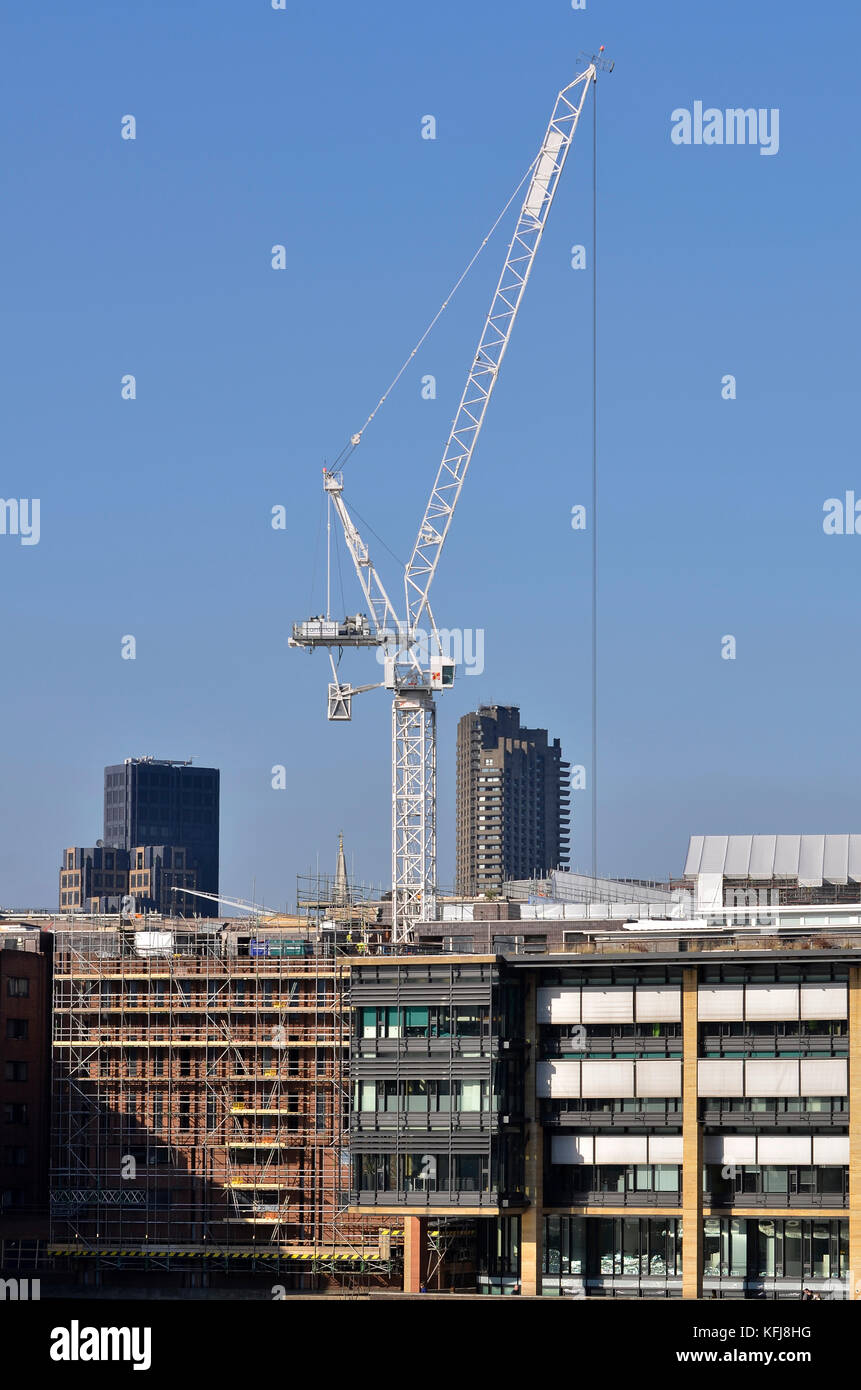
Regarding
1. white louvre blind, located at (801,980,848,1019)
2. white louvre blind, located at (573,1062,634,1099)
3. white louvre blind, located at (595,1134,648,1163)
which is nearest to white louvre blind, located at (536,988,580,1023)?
white louvre blind, located at (573,1062,634,1099)

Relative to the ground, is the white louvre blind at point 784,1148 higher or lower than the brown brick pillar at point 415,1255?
higher

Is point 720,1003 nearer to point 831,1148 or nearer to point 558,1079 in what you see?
point 831,1148

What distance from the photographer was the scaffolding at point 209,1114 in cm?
14338

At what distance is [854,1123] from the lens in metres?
126

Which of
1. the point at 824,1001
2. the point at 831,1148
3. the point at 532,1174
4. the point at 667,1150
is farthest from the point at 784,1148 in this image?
the point at 532,1174

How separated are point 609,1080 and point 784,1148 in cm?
1124

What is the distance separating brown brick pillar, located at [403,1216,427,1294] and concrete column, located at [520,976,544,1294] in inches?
249

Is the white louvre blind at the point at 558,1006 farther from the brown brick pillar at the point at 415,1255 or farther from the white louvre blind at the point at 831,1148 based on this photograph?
the white louvre blind at the point at 831,1148

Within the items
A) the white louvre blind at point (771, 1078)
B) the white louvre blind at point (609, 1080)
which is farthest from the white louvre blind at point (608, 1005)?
the white louvre blind at point (771, 1078)

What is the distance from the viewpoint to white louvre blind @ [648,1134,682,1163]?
5089 inches

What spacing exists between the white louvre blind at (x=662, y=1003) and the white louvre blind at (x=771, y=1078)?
5.40 m

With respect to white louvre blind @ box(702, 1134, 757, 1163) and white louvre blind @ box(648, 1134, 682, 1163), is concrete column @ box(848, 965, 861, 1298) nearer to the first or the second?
white louvre blind @ box(702, 1134, 757, 1163)
